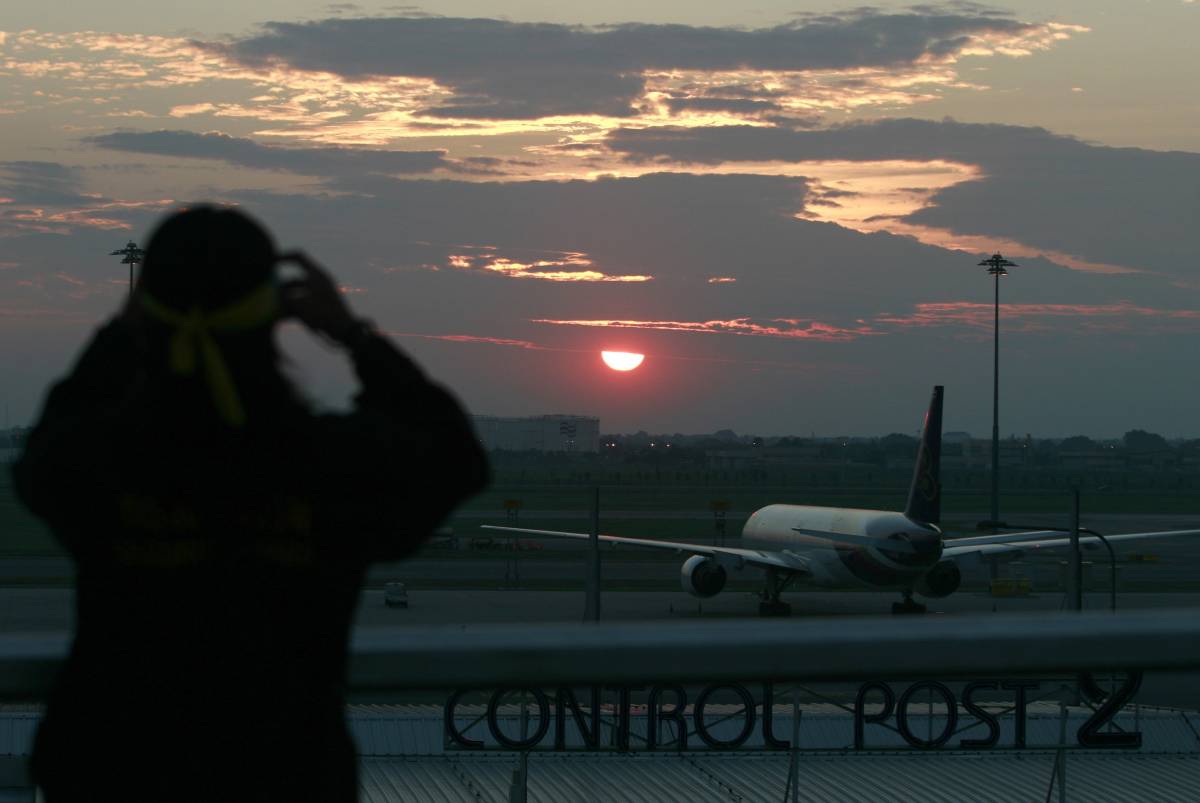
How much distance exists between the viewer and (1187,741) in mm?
3000

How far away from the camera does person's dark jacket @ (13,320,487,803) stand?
6.52 ft

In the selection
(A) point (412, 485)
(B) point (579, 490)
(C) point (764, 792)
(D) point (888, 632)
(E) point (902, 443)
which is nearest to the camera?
(D) point (888, 632)

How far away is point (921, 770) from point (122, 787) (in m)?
2.29

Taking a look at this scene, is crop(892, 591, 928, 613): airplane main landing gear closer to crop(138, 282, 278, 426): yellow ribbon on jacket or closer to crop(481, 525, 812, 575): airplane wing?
crop(481, 525, 812, 575): airplane wing

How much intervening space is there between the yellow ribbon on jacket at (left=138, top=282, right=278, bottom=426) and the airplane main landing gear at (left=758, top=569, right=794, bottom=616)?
40854mm

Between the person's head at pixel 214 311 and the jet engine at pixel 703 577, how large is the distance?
38.6 meters

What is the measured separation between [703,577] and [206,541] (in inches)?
1527

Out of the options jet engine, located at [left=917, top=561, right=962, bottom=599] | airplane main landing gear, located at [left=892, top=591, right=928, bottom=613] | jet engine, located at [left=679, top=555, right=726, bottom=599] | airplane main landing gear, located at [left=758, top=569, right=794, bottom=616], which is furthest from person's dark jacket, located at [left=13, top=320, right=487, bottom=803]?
jet engine, located at [left=917, top=561, right=962, bottom=599]

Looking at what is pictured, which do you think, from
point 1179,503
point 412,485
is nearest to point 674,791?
point 412,485

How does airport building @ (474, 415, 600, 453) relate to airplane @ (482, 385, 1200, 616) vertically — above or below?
below

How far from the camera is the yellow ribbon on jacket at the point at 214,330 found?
195cm

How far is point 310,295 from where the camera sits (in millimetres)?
2100

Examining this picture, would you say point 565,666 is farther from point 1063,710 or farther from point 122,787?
point 1063,710

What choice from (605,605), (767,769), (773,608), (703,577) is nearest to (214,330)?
(767,769)
